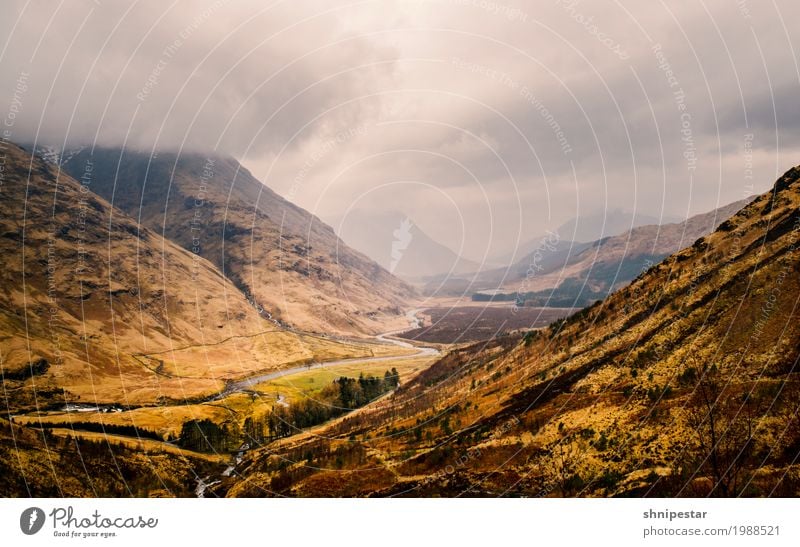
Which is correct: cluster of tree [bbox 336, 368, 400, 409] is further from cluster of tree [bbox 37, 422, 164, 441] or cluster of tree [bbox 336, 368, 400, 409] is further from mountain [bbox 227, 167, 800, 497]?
mountain [bbox 227, 167, 800, 497]

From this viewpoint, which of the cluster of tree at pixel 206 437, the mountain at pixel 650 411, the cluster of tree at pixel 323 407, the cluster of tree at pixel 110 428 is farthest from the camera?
the cluster of tree at pixel 323 407

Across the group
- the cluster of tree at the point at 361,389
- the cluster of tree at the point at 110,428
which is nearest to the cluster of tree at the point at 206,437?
the cluster of tree at the point at 110,428

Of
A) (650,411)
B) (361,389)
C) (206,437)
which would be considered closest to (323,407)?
(361,389)

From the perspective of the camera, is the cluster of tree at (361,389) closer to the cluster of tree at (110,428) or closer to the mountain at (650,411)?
the cluster of tree at (110,428)

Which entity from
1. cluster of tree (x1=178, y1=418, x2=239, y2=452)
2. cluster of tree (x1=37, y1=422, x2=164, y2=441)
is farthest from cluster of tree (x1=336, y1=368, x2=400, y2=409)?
cluster of tree (x1=37, y1=422, x2=164, y2=441)

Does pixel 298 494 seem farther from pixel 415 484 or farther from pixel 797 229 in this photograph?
pixel 797 229
